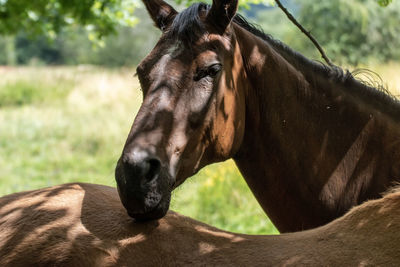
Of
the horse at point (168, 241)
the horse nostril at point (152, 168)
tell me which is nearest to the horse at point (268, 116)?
the horse nostril at point (152, 168)

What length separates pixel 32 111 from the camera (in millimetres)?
14953

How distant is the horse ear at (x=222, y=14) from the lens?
2493 mm

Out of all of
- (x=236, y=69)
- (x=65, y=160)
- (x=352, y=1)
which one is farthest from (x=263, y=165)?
(x=352, y=1)

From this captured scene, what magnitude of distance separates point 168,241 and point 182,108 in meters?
0.72

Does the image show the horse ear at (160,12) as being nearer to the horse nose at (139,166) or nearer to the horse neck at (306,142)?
the horse neck at (306,142)

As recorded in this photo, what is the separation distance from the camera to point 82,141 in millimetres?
11680

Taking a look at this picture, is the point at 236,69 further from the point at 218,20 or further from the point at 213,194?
the point at 213,194

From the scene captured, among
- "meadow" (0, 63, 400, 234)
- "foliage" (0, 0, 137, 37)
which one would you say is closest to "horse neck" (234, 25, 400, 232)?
"meadow" (0, 63, 400, 234)

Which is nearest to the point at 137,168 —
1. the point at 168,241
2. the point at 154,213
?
the point at 154,213

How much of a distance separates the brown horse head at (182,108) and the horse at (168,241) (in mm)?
143

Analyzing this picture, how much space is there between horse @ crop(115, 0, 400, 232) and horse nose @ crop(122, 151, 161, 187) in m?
0.19

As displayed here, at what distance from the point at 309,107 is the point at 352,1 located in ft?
56.8

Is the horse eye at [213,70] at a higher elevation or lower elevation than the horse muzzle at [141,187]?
higher

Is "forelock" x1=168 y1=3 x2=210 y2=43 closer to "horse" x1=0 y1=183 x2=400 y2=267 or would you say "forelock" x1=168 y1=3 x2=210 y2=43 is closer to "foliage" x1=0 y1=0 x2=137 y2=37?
"horse" x1=0 y1=183 x2=400 y2=267
